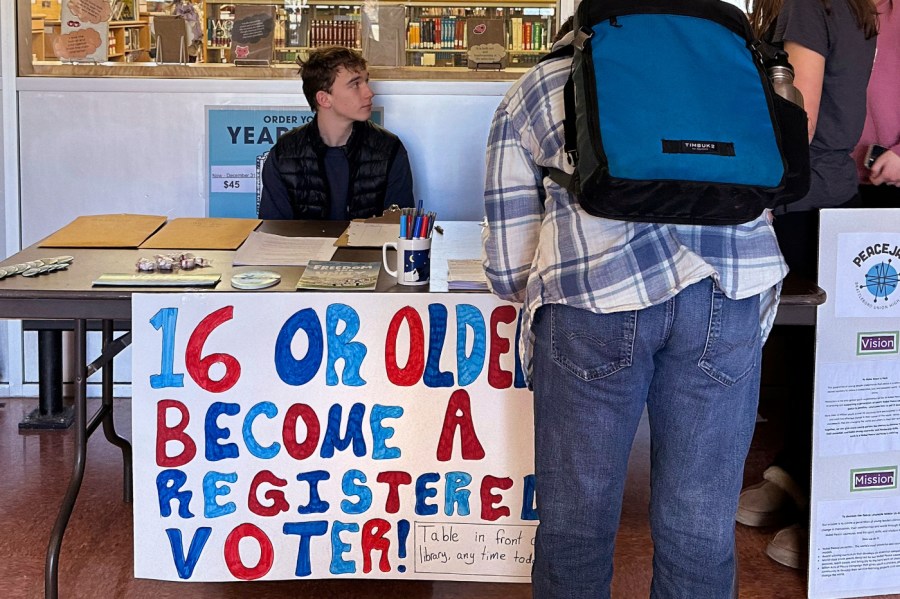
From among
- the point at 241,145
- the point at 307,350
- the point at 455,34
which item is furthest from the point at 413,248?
the point at 455,34

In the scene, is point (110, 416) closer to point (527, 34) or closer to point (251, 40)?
point (251, 40)

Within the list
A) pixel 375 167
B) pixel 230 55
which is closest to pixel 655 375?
pixel 375 167

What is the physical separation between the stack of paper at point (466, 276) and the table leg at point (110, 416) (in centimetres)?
93

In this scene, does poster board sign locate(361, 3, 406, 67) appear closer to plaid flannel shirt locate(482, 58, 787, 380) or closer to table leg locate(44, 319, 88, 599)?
table leg locate(44, 319, 88, 599)

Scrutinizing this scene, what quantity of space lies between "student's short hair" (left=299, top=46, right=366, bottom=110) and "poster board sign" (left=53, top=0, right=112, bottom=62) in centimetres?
91

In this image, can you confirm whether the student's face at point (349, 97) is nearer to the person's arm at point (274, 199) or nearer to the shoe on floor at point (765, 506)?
the person's arm at point (274, 199)

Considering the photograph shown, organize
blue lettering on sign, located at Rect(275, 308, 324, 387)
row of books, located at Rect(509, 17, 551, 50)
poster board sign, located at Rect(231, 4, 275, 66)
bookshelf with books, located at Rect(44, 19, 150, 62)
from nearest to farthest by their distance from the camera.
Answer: blue lettering on sign, located at Rect(275, 308, 324, 387) < bookshelf with books, located at Rect(44, 19, 150, 62) < poster board sign, located at Rect(231, 4, 275, 66) < row of books, located at Rect(509, 17, 551, 50)

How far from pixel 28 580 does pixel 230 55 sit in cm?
218

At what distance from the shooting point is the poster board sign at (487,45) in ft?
13.3

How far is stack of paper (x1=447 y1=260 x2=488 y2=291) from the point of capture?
7.38ft

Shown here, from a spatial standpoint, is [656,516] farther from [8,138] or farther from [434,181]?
[8,138]

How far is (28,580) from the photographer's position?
248 centimetres

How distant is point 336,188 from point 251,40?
2.89 feet

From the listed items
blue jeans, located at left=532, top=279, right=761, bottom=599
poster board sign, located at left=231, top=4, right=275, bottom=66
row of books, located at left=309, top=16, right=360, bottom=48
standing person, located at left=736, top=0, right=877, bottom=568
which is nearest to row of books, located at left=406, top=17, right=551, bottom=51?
row of books, located at left=309, top=16, right=360, bottom=48
